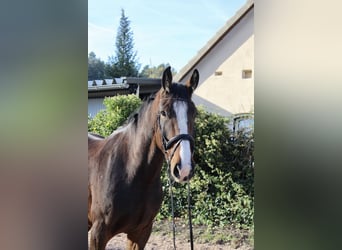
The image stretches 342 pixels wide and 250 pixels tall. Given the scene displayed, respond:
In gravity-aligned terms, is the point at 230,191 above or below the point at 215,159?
below

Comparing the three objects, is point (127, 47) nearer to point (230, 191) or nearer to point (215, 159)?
point (215, 159)

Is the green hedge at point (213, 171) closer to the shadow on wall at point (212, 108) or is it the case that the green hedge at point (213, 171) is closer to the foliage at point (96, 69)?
the shadow on wall at point (212, 108)

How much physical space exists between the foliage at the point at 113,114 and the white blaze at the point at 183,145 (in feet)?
3.89

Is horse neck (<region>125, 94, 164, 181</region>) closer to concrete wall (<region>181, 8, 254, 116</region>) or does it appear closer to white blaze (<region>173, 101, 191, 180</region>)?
white blaze (<region>173, 101, 191, 180</region>)

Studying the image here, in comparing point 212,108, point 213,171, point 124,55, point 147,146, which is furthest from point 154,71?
point 213,171

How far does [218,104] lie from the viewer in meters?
2.71

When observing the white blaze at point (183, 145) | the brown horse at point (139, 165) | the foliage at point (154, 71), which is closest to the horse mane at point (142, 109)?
the brown horse at point (139, 165)

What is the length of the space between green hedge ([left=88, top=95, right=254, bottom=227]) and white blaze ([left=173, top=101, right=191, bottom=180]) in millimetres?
1065

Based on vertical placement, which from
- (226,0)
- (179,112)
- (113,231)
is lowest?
(113,231)

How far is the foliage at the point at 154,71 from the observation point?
2.30m

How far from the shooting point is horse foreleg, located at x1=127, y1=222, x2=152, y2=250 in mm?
1848
